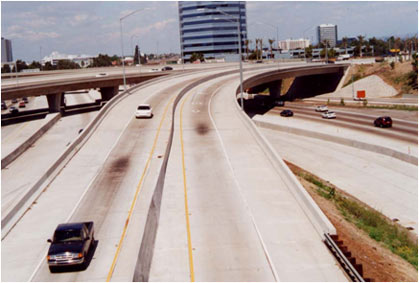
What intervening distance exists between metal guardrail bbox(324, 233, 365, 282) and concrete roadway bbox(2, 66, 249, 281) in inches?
304

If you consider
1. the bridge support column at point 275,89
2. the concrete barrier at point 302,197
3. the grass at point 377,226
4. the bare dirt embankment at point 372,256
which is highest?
the bridge support column at point 275,89

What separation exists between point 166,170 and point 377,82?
76.1 m

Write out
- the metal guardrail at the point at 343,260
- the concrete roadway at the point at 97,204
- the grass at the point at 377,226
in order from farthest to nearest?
the grass at the point at 377,226, the concrete roadway at the point at 97,204, the metal guardrail at the point at 343,260

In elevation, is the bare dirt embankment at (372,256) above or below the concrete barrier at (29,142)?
below

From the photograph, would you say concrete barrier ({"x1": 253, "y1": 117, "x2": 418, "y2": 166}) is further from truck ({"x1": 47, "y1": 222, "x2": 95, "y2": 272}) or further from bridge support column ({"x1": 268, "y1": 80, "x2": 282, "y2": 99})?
bridge support column ({"x1": 268, "y1": 80, "x2": 282, "y2": 99})

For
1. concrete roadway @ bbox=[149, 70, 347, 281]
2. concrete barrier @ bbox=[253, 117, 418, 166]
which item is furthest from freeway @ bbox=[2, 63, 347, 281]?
concrete barrier @ bbox=[253, 117, 418, 166]

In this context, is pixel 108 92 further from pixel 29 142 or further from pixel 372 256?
pixel 372 256

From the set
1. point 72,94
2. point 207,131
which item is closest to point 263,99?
point 72,94

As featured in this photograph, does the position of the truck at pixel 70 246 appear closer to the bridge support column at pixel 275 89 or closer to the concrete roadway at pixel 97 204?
the concrete roadway at pixel 97 204

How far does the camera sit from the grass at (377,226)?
72.8ft

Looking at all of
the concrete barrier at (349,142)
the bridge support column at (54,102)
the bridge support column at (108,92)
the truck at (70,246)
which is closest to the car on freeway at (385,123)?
the concrete barrier at (349,142)

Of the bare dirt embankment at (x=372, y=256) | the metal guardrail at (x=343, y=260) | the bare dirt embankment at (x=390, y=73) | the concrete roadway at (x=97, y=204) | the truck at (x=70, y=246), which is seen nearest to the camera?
the metal guardrail at (x=343, y=260)

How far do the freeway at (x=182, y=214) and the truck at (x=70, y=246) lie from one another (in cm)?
49

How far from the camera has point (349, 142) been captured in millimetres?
48000
